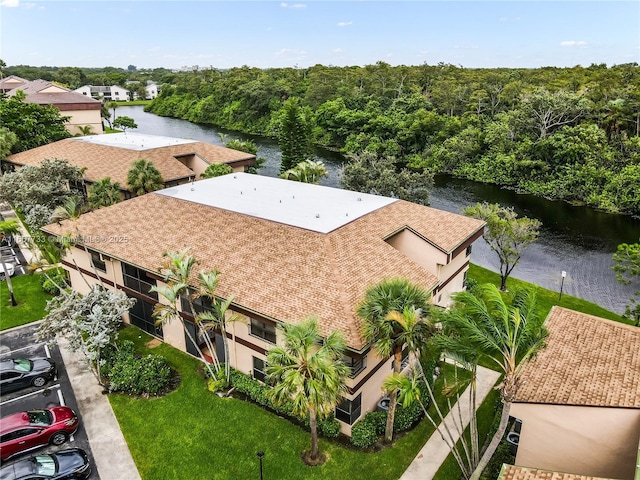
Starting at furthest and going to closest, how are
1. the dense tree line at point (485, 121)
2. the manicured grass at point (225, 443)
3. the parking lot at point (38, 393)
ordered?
the dense tree line at point (485, 121), the parking lot at point (38, 393), the manicured grass at point (225, 443)

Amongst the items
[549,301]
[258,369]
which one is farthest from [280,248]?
[549,301]

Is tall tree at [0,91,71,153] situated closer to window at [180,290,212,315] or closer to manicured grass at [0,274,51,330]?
manicured grass at [0,274,51,330]

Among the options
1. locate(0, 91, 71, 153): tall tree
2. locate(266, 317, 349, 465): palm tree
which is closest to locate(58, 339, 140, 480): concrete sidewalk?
locate(266, 317, 349, 465): palm tree

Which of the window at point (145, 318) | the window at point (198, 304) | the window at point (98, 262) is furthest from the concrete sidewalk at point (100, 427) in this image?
the window at point (98, 262)

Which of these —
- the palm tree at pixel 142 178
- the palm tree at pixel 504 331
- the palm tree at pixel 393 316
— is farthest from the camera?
the palm tree at pixel 142 178

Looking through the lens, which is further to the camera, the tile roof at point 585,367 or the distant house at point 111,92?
the distant house at point 111,92

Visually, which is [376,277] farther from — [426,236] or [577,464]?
[577,464]

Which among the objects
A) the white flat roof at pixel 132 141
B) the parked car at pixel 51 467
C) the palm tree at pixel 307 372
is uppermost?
the white flat roof at pixel 132 141

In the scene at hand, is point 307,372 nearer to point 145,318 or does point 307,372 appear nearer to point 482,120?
point 145,318

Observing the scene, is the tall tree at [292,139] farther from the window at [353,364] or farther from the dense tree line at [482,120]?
the window at [353,364]
